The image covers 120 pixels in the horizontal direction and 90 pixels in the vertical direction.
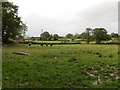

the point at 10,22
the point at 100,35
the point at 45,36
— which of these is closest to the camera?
the point at 10,22

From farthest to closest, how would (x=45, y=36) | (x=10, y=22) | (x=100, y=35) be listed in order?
(x=45, y=36)
(x=100, y=35)
(x=10, y=22)

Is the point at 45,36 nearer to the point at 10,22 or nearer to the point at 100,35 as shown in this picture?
the point at 100,35

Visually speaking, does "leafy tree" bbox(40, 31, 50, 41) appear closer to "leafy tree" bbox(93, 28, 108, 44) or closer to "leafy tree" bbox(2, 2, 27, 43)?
"leafy tree" bbox(93, 28, 108, 44)

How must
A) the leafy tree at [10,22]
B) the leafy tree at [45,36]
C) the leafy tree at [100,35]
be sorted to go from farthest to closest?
the leafy tree at [45,36], the leafy tree at [100,35], the leafy tree at [10,22]

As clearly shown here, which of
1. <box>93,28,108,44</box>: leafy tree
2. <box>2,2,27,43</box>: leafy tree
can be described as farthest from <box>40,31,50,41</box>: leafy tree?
<box>2,2,27,43</box>: leafy tree

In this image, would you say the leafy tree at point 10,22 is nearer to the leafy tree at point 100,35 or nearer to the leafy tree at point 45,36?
the leafy tree at point 100,35

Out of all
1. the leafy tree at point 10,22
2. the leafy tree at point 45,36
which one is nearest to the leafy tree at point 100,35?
the leafy tree at point 45,36

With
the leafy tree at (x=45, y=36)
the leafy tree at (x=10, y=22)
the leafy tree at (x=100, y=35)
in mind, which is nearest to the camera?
the leafy tree at (x=10, y=22)

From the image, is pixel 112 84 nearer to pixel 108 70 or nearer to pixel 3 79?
pixel 108 70

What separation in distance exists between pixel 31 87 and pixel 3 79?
2.63 metres

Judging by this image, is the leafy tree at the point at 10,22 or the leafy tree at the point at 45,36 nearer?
the leafy tree at the point at 10,22

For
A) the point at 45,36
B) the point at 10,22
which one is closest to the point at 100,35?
the point at 45,36

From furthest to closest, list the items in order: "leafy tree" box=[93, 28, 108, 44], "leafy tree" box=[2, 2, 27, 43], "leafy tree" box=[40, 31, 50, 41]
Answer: "leafy tree" box=[40, 31, 50, 41] → "leafy tree" box=[93, 28, 108, 44] → "leafy tree" box=[2, 2, 27, 43]

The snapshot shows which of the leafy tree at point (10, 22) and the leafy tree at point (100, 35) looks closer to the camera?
the leafy tree at point (10, 22)
